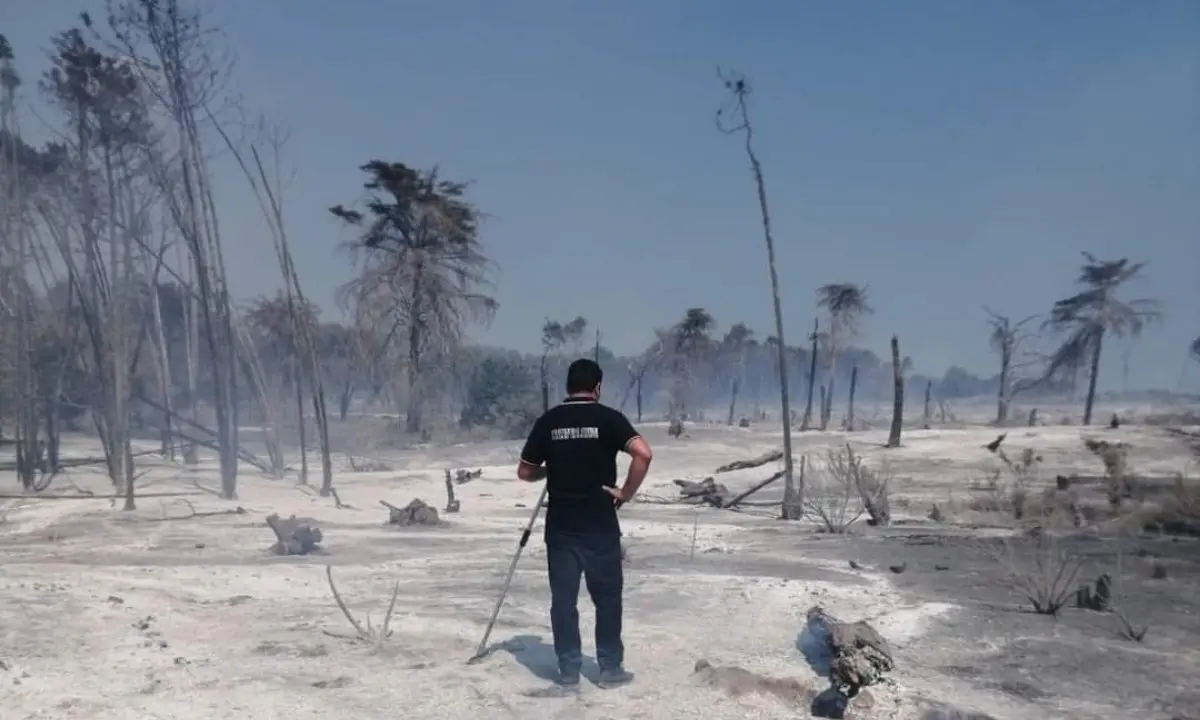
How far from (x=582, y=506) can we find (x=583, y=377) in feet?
2.49

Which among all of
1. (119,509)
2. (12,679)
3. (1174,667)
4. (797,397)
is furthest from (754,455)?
(797,397)

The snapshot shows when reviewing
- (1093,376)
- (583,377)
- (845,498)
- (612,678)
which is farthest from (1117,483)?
(1093,376)

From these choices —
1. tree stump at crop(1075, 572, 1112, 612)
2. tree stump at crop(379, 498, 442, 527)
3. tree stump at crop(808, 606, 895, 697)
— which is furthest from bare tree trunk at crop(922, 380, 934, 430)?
tree stump at crop(808, 606, 895, 697)

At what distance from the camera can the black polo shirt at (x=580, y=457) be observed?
616 cm

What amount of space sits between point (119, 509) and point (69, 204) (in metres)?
6.57

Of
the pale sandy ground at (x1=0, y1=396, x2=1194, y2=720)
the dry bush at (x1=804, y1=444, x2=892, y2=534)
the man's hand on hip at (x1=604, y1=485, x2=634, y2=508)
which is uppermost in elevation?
the man's hand on hip at (x1=604, y1=485, x2=634, y2=508)

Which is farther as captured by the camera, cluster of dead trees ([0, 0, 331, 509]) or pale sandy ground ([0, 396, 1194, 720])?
cluster of dead trees ([0, 0, 331, 509])

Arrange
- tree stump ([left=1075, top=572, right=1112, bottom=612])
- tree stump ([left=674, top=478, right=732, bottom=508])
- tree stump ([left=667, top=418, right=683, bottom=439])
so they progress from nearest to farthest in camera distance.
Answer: tree stump ([left=1075, top=572, right=1112, bottom=612]) < tree stump ([left=674, top=478, right=732, bottom=508]) < tree stump ([left=667, top=418, right=683, bottom=439])

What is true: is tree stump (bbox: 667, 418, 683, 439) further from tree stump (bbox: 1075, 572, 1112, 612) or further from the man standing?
the man standing

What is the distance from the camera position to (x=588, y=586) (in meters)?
6.27

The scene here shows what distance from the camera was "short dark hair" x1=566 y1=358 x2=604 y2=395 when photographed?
627cm

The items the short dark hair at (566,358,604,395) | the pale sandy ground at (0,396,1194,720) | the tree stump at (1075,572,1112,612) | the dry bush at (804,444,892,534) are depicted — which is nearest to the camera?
the pale sandy ground at (0,396,1194,720)

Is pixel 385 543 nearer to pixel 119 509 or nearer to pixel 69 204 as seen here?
pixel 119 509

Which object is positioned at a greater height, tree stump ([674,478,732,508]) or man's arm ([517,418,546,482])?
man's arm ([517,418,546,482])
